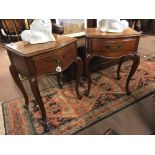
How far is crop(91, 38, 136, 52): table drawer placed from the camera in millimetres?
1403

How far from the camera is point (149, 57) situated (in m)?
2.72

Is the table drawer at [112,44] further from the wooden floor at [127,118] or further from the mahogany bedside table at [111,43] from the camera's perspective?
the wooden floor at [127,118]

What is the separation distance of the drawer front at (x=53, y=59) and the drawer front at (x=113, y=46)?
0.24 m

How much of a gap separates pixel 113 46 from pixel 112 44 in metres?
0.02

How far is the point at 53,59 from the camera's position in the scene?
3.82 ft

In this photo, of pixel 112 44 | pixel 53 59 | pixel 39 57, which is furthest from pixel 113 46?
pixel 39 57

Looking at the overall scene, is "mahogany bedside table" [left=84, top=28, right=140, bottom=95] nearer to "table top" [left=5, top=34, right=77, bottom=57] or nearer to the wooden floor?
"table top" [left=5, top=34, right=77, bottom=57]

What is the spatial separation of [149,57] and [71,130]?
2.07 meters

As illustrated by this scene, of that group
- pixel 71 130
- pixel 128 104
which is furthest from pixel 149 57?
pixel 71 130

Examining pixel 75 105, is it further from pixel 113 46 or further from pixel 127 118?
pixel 113 46

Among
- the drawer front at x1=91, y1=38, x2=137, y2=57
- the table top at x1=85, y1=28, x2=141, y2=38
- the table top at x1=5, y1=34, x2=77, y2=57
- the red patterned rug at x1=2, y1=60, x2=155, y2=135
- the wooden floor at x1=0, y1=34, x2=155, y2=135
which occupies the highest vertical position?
the table top at x1=5, y1=34, x2=77, y2=57

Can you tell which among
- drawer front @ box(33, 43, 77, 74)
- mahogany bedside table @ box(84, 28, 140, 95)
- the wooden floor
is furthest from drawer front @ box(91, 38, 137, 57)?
the wooden floor
